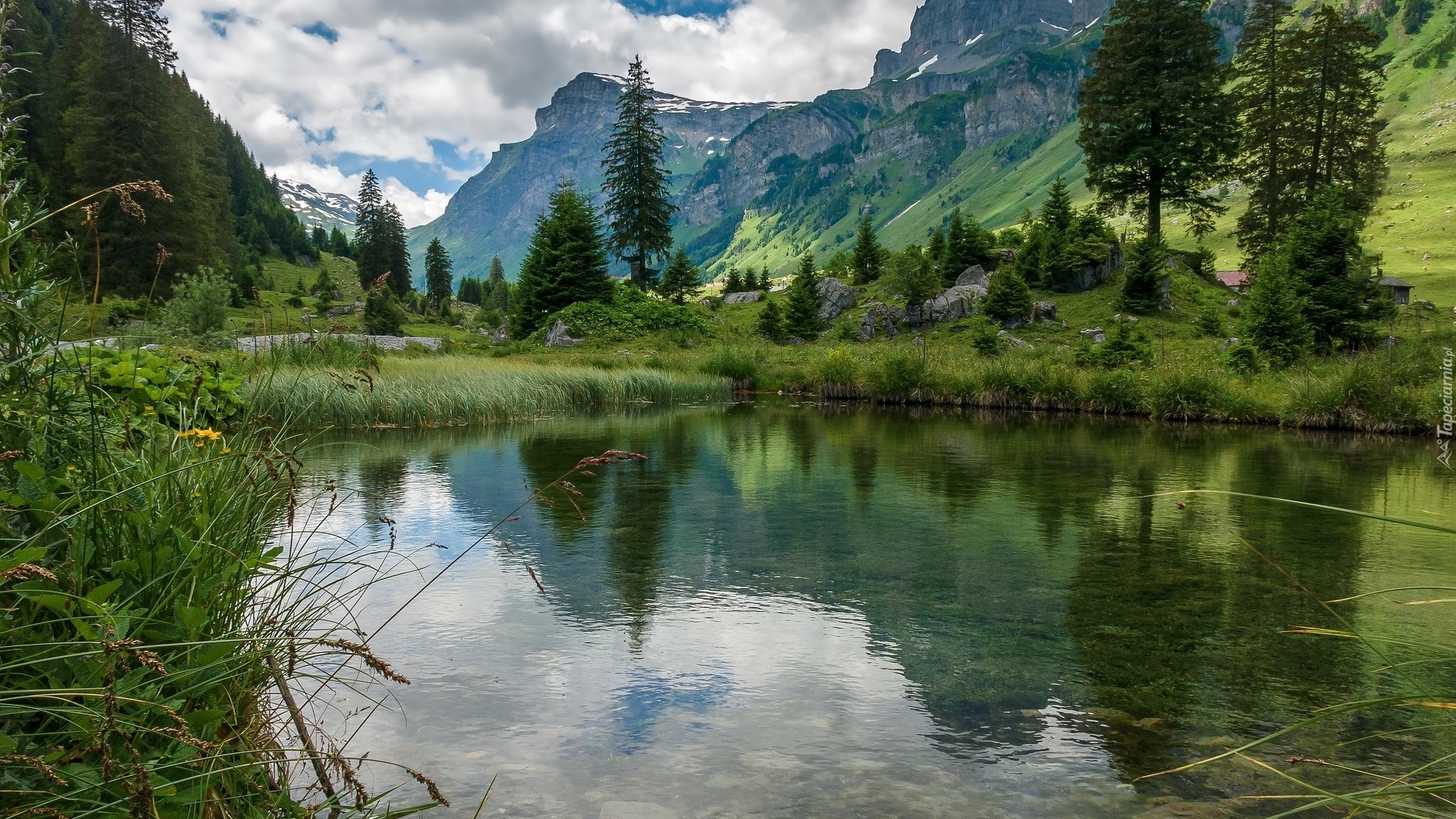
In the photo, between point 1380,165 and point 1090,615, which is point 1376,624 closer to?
point 1090,615

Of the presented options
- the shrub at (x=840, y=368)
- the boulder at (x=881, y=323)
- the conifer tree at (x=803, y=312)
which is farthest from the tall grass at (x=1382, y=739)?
the conifer tree at (x=803, y=312)

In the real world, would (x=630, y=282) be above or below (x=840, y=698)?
above

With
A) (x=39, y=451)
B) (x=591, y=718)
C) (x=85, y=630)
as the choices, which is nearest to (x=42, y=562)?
(x=39, y=451)

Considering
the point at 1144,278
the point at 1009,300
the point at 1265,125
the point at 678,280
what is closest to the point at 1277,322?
the point at 1144,278

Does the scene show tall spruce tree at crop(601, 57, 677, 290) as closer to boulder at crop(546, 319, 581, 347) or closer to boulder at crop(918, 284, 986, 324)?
boulder at crop(546, 319, 581, 347)

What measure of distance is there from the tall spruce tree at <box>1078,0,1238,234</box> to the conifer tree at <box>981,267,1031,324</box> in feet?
21.1

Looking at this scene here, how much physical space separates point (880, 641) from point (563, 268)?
36575 mm

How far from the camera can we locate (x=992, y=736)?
11.1 feet

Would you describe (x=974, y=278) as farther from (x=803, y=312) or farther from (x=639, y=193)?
(x=639, y=193)

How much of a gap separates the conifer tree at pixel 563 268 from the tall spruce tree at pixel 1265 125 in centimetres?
2882

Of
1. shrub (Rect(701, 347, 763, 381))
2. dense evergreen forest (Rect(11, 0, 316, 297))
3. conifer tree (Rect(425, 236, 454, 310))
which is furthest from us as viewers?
conifer tree (Rect(425, 236, 454, 310))

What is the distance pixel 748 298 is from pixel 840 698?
141 ft

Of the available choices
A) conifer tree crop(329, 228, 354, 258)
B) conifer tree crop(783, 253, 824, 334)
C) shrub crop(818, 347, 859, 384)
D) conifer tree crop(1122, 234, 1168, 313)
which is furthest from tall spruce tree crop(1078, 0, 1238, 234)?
conifer tree crop(329, 228, 354, 258)

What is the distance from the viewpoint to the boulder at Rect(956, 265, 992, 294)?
113ft
